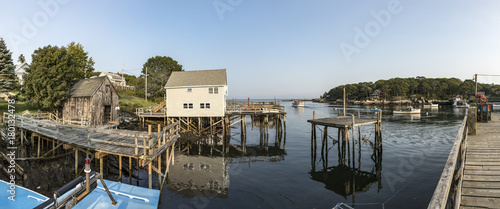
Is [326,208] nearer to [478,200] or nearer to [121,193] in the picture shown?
[478,200]

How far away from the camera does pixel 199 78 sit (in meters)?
29.5

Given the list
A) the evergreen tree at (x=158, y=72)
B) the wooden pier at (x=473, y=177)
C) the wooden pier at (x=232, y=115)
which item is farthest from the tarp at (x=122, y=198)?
the evergreen tree at (x=158, y=72)

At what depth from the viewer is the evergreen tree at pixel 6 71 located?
24609 millimetres

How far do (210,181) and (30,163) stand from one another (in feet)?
39.9

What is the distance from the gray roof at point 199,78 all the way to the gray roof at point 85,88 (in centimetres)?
757

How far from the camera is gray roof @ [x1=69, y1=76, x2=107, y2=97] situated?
24156mm

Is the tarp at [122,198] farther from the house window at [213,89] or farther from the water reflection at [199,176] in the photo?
the house window at [213,89]

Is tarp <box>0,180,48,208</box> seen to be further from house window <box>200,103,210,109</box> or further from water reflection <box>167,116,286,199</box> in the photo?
house window <box>200,103,210,109</box>

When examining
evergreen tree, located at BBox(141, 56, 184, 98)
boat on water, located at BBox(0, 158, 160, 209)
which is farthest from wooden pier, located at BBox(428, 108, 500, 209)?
evergreen tree, located at BBox(141, 56, 184, 98)

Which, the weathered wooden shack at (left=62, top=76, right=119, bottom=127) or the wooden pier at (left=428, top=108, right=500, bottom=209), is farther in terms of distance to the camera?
the weathered wooden shack at (left=62, top=76, right=119, bottom=127)

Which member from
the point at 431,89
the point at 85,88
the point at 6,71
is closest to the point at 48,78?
the point at 85,88

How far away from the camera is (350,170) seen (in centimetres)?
1738

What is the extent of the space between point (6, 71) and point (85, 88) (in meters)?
9.50

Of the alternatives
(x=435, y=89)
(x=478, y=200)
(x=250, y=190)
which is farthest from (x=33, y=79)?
(x=435, y=89)
